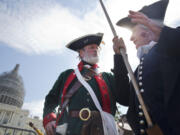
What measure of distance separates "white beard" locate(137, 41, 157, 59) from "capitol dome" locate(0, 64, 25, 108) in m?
57.2

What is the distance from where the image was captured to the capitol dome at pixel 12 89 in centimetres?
5138

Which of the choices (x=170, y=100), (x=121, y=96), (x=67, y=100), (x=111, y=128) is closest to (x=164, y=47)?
(x=170, y=100)

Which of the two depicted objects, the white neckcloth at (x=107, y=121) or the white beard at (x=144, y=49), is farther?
the white neckcloth at (x=107, y=121)

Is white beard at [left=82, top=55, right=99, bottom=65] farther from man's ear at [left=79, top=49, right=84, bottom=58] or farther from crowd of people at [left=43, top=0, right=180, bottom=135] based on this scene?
man's ear at [left=79, top=49, right=84, bottom=58]

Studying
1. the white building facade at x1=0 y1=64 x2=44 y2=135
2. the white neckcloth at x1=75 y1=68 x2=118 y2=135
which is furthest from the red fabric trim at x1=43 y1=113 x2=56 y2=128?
the white building facade at x1=0 y1=64 x2=44 y2=135

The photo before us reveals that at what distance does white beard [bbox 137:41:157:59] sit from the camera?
2.07 meters

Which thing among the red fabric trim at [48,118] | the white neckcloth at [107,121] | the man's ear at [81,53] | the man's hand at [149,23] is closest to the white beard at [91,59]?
the man's ear at [81,53]

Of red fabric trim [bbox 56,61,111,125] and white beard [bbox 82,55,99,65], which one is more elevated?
white beard [bbox 82,55,99,65]

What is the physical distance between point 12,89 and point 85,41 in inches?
2224

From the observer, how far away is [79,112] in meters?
2.72

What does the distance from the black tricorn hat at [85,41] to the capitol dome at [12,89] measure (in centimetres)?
5522

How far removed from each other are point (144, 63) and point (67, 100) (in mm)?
1758

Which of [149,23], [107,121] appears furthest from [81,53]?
[149,23]

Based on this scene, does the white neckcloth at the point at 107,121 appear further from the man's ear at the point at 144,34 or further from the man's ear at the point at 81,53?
the man's ear at the point at 144,34
